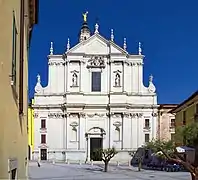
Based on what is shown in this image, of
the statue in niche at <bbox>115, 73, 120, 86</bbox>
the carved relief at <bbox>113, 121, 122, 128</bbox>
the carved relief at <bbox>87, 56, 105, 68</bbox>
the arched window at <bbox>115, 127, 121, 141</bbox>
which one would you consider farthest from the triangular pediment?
the arched window at <bbox>115, 127, 121, 141</bbox>

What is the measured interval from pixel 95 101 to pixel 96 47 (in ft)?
26.4

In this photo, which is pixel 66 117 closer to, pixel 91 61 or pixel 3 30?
pixel 91 61

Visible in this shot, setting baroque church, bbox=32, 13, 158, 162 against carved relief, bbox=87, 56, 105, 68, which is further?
carved relief, bbox=87, 56, 105, 68

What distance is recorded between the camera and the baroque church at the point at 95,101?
235 ft

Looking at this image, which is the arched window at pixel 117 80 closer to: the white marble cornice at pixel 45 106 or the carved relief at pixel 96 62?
the carved relief at pixel 96 62

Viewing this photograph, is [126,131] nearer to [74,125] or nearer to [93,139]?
[93,139]

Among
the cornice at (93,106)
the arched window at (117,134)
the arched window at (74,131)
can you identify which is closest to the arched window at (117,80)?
the cornice at (93,106)

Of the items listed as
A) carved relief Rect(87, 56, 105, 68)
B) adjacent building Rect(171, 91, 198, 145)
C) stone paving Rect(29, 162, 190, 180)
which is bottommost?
stone paving Rect(29, 162, 190, 180)

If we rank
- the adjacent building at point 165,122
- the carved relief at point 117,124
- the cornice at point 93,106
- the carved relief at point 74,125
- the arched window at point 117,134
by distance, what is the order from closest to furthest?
the cornice at point 93,106 → the carved relief at point 74,125 → the carved relief at point 117,124 → the arched window at point 117,134 → the adjacent building at point 165,122

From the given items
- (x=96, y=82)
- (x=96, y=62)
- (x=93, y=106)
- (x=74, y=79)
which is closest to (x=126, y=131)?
(x=93, y=106)

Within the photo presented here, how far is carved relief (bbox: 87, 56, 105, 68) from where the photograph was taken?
7275 cm

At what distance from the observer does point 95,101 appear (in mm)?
72875

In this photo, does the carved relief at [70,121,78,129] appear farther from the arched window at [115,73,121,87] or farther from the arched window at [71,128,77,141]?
the arched window at [115,73,121,87]

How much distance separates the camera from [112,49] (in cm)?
7262
